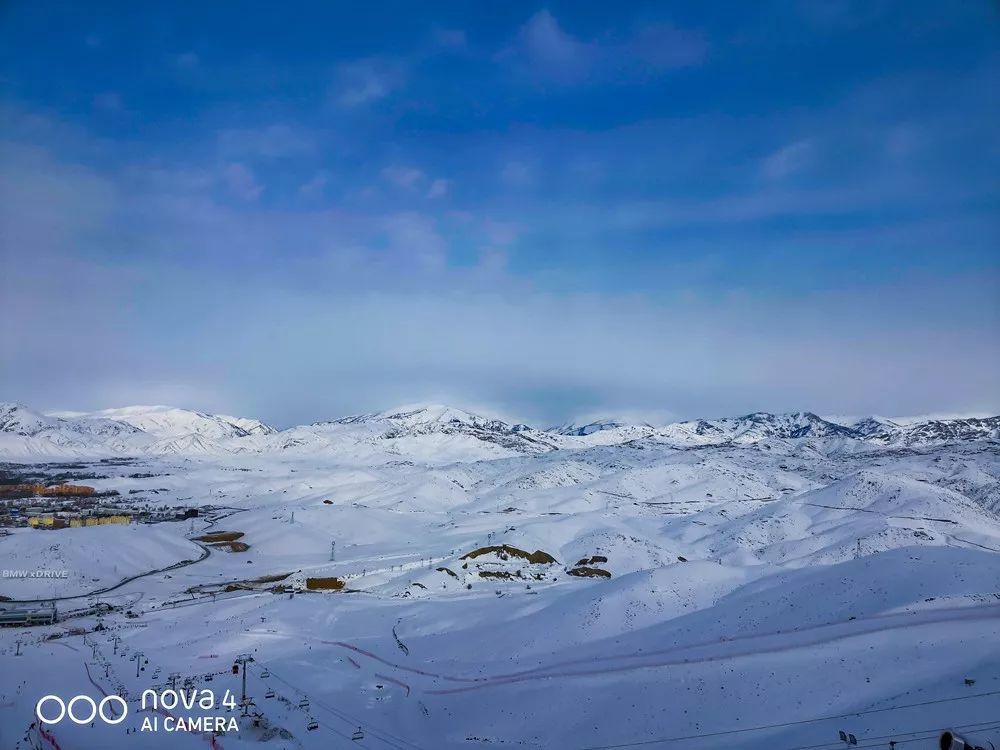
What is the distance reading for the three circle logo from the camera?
23812 millimetres

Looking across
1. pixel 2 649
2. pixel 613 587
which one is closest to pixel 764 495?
pixel 613 587

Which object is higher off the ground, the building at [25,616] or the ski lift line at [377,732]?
the building at [25,616]

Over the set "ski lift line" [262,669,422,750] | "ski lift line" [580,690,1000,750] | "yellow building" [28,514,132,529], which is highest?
"yellow building" [28,514,132,529]

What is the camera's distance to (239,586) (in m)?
63.1

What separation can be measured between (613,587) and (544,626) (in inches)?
272

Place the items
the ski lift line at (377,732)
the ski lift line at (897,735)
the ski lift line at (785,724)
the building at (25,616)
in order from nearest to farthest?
the ski lift line at (897,735) → the ski lift line at (785,724) → the ski lift line at (377,732) → the building at (25,616)

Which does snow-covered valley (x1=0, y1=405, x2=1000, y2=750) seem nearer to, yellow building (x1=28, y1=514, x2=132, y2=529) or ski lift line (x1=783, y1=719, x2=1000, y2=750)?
ski lift line (x1=783, y1=719, x2=1000, y2=750)

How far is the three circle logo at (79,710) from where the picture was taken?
23.8m

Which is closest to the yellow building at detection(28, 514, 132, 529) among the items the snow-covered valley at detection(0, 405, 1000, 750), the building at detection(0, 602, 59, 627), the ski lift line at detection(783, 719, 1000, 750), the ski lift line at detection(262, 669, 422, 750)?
the snow-covered valley at detection(0, 405, 1000, 750)

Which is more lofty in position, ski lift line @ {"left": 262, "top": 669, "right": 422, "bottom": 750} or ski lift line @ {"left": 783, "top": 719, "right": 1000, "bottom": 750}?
ski lift line @ {"left": 783, "top": 719, "right": 1000, "bottom": 750}

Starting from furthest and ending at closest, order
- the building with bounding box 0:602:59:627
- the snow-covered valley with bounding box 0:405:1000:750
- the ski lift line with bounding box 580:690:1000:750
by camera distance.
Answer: the building with bounding box 0:602:59:627, the snow-covered valley with bounding box 0:405:1000:750, the ski lift line with bounding box 580:690:1000:750

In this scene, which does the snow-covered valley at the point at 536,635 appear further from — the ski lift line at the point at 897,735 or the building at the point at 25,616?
the building at the point at 25,616

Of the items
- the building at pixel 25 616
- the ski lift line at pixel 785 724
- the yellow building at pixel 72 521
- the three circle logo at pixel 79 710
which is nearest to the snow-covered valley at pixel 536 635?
the ski lift line at pixel 785 724

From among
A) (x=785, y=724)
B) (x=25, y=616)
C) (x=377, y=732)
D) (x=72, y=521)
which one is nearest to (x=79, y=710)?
(x=377, y=732)
